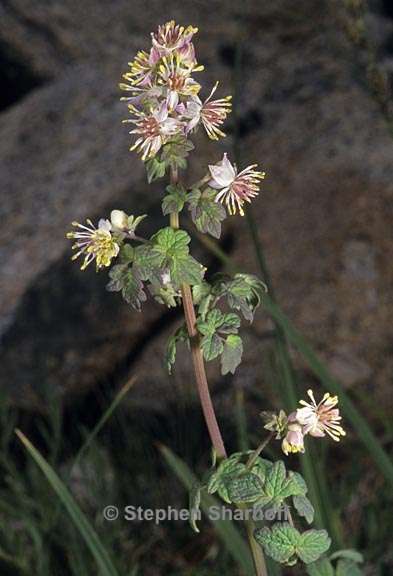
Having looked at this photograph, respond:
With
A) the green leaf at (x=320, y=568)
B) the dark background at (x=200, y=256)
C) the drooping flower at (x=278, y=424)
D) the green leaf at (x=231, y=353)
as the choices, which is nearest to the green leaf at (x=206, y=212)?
the green leaf at (x=231, y=353)

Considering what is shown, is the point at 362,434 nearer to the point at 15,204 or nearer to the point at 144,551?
the point at 144,551

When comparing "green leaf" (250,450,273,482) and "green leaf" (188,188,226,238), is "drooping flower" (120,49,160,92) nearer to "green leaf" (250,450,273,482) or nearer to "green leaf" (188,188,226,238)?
"green leaf" (188,188,226,238)

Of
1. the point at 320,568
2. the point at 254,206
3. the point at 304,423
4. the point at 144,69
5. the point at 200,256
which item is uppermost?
the point at 254,206

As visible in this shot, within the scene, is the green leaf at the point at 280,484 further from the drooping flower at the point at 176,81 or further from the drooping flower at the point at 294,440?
the drooping flower at the point at 176,81

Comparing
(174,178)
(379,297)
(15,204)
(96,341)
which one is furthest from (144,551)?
(174,178)

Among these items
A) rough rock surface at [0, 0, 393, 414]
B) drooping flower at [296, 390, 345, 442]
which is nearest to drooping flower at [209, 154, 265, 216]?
drooping flower at [296, 390, 345, 442]

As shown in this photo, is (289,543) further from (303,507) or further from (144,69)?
(144,69)

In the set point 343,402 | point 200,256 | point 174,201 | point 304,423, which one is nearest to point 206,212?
point 174,201
